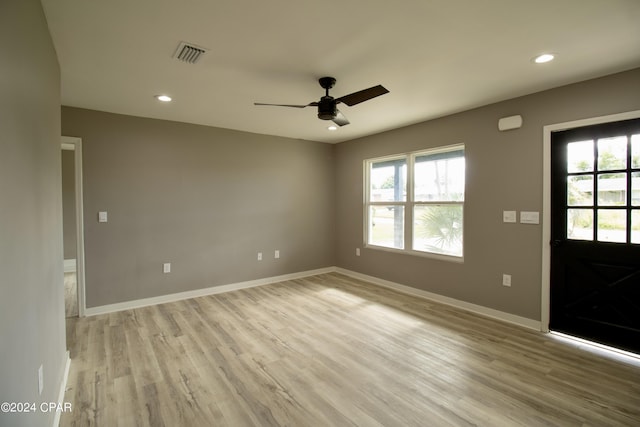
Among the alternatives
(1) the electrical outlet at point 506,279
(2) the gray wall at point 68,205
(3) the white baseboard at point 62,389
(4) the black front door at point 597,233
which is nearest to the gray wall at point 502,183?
(1) the electrical outlet at point 506,279

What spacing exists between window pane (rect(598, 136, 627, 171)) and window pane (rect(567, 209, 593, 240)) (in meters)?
0.45

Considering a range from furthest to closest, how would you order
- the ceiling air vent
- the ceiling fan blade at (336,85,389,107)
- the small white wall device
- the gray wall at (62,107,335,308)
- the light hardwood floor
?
the gray wall at (62,107,335,308)
the small white wall device
the ceiling fan blade at (336,85,389,107)
the ceiling air vent
the light hardwood floor

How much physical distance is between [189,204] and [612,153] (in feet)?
16.1

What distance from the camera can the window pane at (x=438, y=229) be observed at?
4062mm

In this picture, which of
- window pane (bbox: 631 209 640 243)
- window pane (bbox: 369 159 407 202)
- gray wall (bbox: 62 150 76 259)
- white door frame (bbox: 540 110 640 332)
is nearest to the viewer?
window pane (bbox: 631 209 640 243)

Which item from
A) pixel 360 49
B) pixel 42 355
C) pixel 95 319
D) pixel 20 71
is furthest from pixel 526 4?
pixel 95 319

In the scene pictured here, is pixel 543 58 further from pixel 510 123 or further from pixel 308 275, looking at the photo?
pixel 308 275

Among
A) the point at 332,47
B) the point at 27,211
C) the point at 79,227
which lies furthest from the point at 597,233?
the point at 79,227

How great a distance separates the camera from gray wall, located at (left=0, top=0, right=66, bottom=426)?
1.11 m

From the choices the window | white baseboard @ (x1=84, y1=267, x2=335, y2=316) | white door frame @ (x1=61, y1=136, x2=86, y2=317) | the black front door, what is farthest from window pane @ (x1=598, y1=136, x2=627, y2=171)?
white door frame @ (x1=61, y1=136, x2=86, y2=317)

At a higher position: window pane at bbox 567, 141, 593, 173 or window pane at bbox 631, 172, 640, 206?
window pane at bbox 567, 141, 593, 173

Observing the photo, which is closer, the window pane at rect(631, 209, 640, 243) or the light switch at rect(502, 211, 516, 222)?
the window pane at rect(631, 209, 640, 243)

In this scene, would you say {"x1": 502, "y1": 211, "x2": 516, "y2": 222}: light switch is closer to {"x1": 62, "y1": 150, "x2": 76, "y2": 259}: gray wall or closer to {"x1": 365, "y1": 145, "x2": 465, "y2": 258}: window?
{"x1": 365, "y1": 145, "x2": 465, "y2": 258}: window

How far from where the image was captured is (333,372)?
2457 millimetres
